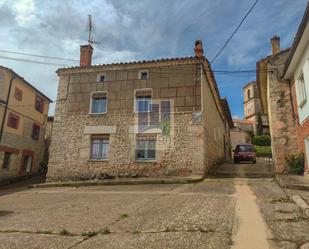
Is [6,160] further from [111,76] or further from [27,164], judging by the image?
[111,76]

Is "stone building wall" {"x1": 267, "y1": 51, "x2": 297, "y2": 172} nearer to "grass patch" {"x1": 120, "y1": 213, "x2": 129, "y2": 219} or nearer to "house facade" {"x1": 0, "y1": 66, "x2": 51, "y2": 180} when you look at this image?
"grass patch" {"x1": 120, "y1": 213, "x2": 129, "y2": 219}

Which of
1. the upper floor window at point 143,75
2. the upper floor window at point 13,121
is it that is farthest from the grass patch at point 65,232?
the upper floor window at point 13,121

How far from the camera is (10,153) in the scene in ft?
64.3

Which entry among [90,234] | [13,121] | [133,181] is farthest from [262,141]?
[90,234]

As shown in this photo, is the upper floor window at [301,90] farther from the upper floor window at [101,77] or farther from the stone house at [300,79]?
the upper floor window at [101,77]

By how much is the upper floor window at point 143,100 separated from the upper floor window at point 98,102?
1955 mm

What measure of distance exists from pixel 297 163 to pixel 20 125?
747 inches

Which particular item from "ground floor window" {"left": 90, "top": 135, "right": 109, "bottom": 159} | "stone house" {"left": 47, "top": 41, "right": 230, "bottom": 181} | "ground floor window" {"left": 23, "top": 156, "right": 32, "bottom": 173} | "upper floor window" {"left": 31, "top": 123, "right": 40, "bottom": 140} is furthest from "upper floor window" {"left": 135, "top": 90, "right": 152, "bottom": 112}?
"ground floor window" {"left": 23, "top": 156, "right": 32, "bottom": 173}

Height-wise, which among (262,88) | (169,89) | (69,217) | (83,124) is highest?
(262,88)

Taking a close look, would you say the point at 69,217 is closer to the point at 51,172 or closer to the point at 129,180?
the point at 129,180

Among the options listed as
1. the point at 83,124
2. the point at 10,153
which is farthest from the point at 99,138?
the point at 10,153

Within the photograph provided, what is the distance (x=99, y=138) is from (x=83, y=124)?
128 cm

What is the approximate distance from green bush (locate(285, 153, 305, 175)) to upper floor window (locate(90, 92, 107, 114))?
9.93 meters

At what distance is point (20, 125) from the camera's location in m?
20.8
